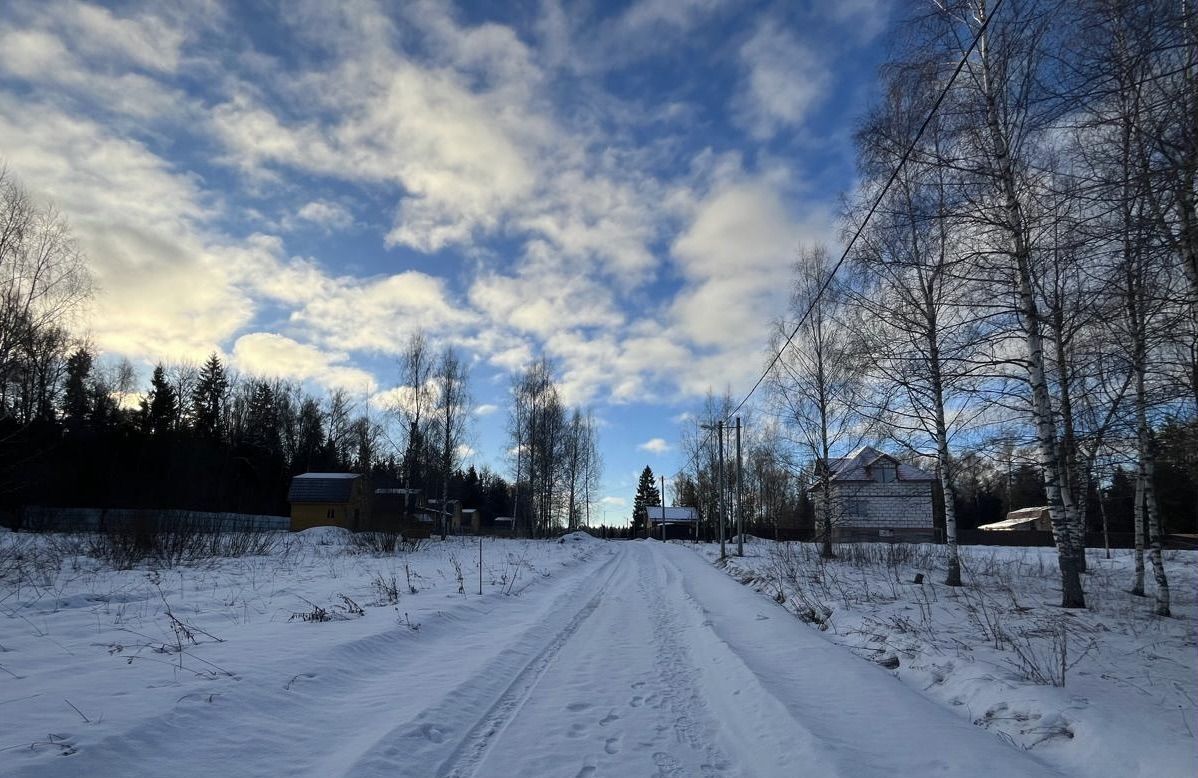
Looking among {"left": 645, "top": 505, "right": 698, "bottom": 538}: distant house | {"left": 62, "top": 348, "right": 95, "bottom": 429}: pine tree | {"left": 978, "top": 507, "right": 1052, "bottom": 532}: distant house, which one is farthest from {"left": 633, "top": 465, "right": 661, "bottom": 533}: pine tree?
{"left": 62, "top": 348, "right": 95, "bottom": 429}: pine tree

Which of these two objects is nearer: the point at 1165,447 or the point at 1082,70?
the point at 1082,70

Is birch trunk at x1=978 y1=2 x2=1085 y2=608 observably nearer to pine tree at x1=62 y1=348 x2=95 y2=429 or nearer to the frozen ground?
the frozen ground

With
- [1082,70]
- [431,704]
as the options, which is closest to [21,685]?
[431,704]

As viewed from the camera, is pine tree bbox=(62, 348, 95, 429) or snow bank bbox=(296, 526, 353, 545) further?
pine tree bbox=(62, 348, 95, 429)

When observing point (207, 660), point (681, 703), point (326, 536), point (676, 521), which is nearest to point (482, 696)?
point (681, 703)

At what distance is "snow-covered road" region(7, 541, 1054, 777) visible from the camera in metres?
4.00

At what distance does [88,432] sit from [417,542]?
120ft

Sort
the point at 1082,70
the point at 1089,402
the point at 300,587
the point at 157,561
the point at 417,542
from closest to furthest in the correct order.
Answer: the point at 1082,70
the point at 1089,402
the point at 300,587
the point at 157,561
the point at 417,542

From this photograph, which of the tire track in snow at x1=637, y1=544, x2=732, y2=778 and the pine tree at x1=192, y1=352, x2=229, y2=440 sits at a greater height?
the pine tree at x1=192, y1=352, x2=229, y2=440

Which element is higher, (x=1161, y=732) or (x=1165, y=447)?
(x=1165, y=447)

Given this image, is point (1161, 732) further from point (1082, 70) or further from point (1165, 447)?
point (1082, 70)

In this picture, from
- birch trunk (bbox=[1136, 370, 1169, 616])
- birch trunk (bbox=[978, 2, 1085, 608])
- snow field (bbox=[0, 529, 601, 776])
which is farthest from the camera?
birch trunk (bbox=[978, 2, 1085, 608])

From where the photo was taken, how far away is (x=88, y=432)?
46406 mm

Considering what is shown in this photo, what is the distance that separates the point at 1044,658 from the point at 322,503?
166 ft
